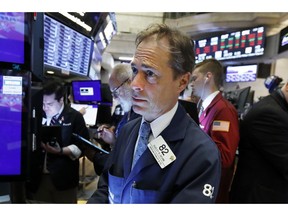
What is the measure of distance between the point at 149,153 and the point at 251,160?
3.53 ft

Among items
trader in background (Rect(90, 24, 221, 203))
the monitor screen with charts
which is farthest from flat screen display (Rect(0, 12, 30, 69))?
the monitor screen with charts

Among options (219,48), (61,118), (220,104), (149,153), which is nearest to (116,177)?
(149,153)

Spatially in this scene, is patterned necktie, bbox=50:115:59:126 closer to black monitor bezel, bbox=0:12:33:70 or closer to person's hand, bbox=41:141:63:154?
person's hand, bbox=41:141:63:154

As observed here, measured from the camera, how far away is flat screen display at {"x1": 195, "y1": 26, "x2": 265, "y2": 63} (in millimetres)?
5809

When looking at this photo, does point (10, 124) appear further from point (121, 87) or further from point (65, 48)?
point (65, 48)

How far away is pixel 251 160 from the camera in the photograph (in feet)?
5.44

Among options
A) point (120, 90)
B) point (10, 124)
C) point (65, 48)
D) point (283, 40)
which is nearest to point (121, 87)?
point (120, 90)

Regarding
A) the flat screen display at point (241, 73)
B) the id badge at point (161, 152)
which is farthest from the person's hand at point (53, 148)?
the flat screen display at point (241, 73)

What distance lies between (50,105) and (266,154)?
1.81 m

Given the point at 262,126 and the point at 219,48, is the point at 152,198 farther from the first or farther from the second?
the point at 219,48

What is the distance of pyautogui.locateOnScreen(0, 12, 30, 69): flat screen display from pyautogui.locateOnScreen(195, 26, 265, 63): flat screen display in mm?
4807

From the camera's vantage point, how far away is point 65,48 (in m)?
2.82

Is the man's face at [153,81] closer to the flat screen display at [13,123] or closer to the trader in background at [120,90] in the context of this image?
the flat screen display at [13,123]

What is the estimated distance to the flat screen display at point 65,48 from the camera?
2501 millimetres
